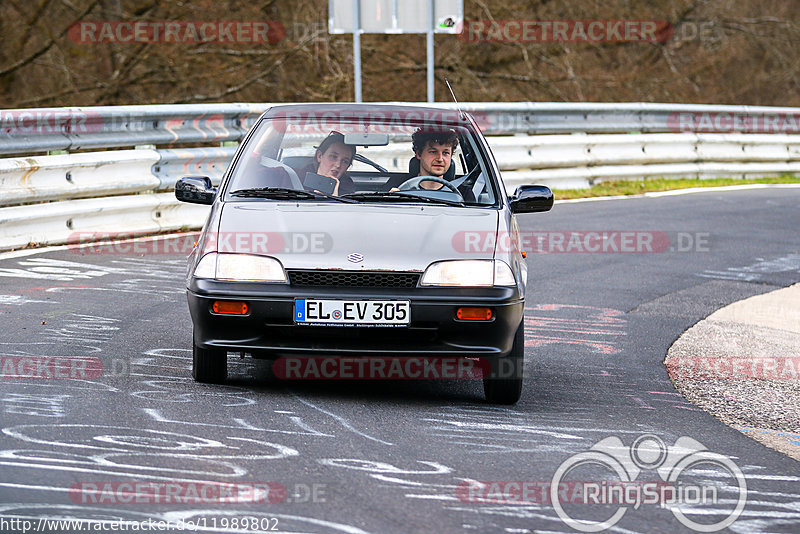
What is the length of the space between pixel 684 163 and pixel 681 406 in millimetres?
13169

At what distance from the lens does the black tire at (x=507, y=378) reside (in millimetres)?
5918

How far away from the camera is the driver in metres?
6.80

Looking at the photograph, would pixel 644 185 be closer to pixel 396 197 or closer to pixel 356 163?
pixel 356 163

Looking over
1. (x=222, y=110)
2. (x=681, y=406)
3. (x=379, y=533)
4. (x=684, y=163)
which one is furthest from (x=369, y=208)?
(x=684, y=163)

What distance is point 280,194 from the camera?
638cm

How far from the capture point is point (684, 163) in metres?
18.9

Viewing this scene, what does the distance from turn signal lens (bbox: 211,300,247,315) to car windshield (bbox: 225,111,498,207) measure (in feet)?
2.67

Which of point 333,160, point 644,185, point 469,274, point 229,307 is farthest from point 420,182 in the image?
point 644,185

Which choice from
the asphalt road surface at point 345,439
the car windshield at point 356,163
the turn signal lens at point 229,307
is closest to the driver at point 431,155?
the car windshield at point 356,163

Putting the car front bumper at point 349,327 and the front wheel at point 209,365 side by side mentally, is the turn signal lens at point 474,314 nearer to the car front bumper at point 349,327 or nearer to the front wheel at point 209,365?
the car front bumper at point 349,327

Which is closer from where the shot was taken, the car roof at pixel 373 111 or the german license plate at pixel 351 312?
the german license plate at pixel 351 312

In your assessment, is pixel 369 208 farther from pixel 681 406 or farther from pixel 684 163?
pixel 684 163

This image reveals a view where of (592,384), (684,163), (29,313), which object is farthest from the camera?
(684,163)

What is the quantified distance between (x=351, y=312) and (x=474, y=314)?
560 millimetres
